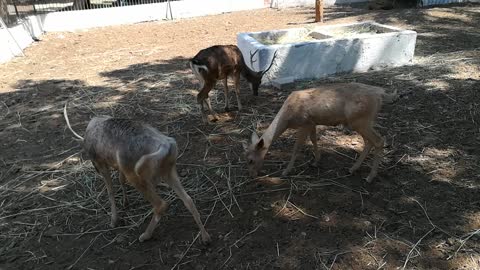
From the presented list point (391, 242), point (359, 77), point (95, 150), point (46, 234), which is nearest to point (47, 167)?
point (46, 234)

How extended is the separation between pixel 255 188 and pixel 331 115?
108cm

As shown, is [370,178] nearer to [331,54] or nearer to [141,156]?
[141,156]

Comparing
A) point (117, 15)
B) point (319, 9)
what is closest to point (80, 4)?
point (117, 15)

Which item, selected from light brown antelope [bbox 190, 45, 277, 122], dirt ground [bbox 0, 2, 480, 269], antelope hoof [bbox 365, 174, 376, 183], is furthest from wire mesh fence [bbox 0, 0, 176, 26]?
antelope hoof [bbox 365, 174, 376, 183]

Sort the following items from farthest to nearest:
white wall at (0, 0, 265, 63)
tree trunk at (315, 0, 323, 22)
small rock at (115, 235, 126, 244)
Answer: white wall at (0, 0, 265, 63) → tree trunk at (315, 0, 323, 22) → small rock at (115, 235, 126, 244)

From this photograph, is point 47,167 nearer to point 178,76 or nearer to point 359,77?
point 178,76

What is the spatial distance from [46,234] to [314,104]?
290 centimetres

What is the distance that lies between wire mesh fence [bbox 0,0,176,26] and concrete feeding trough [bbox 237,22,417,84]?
281 inches

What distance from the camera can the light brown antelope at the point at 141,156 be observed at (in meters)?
3.43

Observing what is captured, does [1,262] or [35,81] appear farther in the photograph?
[35,81]

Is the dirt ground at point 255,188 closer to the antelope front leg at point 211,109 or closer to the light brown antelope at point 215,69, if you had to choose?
the antelope front leg at point 211,109

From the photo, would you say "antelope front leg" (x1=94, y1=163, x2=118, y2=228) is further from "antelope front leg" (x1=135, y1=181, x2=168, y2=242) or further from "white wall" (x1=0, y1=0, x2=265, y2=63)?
"white wall" (x1=0, y1=0, x2=265, y2=63)

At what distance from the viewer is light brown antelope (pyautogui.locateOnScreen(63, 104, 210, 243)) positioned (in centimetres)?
A: 343

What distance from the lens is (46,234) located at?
409 cm
